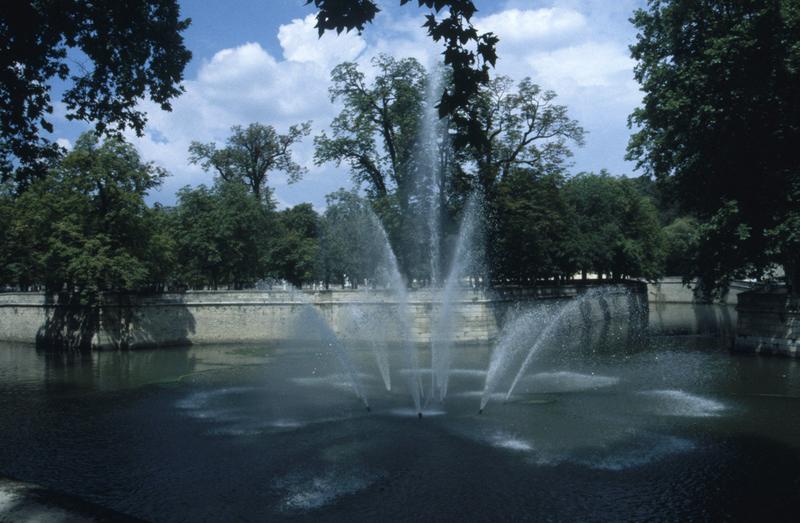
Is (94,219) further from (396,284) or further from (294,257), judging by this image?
(294,257)

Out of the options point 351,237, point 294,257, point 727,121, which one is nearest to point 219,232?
point 351,237

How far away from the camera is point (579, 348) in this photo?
36.1 meters

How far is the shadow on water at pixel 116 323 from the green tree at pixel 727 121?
2946 centimetres

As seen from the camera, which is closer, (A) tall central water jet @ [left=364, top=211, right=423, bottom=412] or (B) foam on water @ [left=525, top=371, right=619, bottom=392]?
(B) foam on water @ [left=525, top=371, right=619, bottom=392]

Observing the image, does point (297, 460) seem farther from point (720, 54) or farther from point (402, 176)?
point (402, 176)

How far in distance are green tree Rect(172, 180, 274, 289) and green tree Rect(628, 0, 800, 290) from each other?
30559 mm

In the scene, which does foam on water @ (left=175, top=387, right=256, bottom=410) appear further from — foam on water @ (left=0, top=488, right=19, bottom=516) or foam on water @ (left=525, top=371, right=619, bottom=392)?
foam on water @ (left=0, top=488, right=19, bottom=516)

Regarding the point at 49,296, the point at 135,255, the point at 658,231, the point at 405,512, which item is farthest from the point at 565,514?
the point at 658,231

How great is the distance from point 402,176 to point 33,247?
2657 centimetres

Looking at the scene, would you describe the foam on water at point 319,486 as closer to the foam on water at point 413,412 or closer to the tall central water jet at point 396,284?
the foam on water at point 413,412

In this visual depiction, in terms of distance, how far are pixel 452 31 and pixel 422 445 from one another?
10265 mm

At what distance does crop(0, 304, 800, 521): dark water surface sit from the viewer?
38.4 feet

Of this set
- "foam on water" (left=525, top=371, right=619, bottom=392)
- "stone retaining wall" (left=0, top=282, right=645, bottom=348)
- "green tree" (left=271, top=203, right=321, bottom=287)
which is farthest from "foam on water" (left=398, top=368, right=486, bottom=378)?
"green tree" (left=271, top=203, right=321, bottom=287)

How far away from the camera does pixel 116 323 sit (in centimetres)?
3953
